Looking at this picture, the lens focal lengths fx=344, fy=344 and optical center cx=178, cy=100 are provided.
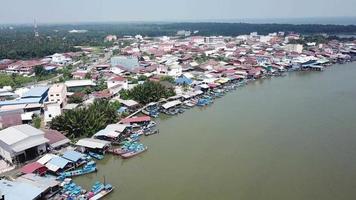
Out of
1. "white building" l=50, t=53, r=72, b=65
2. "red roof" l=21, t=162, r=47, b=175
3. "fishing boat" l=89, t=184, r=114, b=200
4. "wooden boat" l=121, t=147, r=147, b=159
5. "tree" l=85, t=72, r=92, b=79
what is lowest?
"fishing boat" l=89, t=184, r=114, b=200

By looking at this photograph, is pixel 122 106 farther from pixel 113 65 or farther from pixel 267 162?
pixel 113 65

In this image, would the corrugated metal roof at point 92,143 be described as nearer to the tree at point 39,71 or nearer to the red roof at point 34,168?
the red roof at point 34,168

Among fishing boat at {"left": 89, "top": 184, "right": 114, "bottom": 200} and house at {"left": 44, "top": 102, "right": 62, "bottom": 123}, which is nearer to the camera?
fishing boat at {"left": 89, "top": 184, "right": 114, "bottom": 200}

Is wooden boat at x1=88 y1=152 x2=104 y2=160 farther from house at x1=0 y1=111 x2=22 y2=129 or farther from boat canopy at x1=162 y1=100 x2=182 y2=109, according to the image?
boat canopy at x1=162 y1=100 x2=182 y2=109

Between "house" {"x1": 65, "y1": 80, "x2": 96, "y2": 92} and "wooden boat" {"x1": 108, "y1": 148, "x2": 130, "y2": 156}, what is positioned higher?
"house" {"x1": 65, "y1": 80, "x2": 96, "y2": 92}

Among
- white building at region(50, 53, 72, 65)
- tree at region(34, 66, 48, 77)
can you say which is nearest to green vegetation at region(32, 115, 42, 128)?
tree at region(34, 66, 48, 77)

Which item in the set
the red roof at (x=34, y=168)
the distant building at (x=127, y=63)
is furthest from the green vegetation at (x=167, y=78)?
the red roof at (x=34, y=168)

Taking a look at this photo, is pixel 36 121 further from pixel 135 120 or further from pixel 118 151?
pixel 118 151
